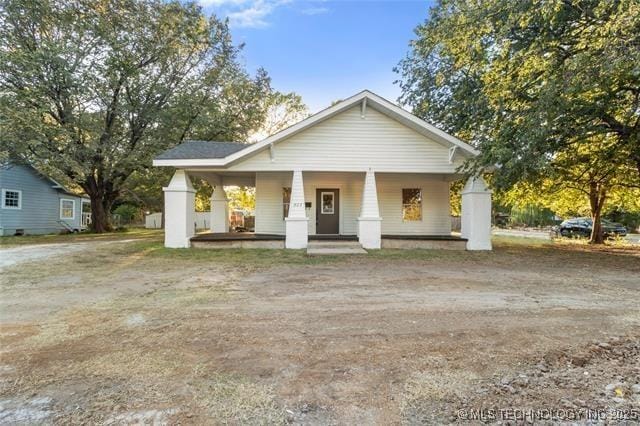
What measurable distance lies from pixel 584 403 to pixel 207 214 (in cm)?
2963

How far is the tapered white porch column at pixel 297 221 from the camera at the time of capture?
1155cm

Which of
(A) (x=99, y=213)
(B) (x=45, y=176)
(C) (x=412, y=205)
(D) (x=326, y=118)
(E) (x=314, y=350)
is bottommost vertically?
(E) (x=314, y=350)

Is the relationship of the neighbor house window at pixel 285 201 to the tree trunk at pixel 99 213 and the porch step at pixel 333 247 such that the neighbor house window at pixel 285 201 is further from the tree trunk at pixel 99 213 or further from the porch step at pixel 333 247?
the tree trunk at pixel 99 213

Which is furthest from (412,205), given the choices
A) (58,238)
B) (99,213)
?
(99,213)

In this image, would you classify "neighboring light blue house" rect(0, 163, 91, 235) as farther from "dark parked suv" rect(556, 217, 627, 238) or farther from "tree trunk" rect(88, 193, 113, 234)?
"dark parked suv" rect(556, 217, 627, 238)

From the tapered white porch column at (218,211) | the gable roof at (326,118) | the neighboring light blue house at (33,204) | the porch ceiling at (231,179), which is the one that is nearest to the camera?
the gable roof at (326,118)

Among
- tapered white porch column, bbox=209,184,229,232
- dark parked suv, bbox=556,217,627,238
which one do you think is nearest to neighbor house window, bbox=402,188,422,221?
tapered white porch column, bbox=209,184,229,232

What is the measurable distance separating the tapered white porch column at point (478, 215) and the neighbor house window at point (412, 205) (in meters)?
2.37

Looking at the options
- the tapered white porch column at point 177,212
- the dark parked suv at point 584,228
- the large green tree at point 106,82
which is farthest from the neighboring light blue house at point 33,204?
the dark parked suv at point 584,228

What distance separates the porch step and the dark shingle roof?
4.55m

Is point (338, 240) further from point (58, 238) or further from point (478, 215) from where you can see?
point (58, 238)

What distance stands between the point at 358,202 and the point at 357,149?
9.01 ft

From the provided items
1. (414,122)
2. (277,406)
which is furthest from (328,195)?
(277,406)

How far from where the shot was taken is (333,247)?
36.7 ft
